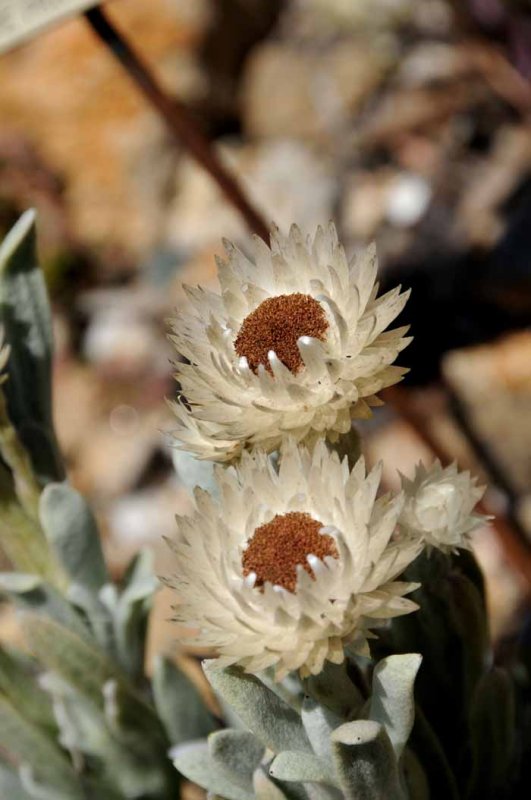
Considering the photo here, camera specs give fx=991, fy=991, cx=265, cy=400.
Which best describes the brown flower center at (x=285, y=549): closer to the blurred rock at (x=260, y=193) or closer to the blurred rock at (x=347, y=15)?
the blurred rock at (x=260, y=193)

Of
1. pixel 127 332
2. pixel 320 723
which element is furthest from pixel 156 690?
pixel 127 332

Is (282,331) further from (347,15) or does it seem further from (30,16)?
(347,15)

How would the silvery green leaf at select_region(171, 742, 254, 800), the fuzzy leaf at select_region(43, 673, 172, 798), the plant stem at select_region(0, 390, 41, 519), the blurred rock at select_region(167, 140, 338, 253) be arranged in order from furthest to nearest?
1. the blurred rock at select_region(167, 140, 338, 253)
2. the fuzzy leaf at select_region(43, 673, 172, 798)
3. the plant stem at select_region(0, 390, 41, 519)
4. the silvery green leaf at select_region(171, 742, 254, 800)

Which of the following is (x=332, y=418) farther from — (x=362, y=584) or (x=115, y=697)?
(x=115, y=697)

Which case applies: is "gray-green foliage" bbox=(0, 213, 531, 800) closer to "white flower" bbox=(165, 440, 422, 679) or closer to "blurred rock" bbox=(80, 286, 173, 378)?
"white flower" bbox=(165, 440, 422, 679)

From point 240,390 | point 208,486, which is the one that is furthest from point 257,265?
point 208,486

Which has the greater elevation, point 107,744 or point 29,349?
point 29,349

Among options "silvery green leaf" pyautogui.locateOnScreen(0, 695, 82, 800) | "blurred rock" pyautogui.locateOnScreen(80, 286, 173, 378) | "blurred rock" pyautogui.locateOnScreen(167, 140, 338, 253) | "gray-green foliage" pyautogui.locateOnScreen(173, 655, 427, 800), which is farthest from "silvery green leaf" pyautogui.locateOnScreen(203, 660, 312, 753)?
"blurred rock" pyautogui.locateOnScreen(167, 140, 338, 253)
